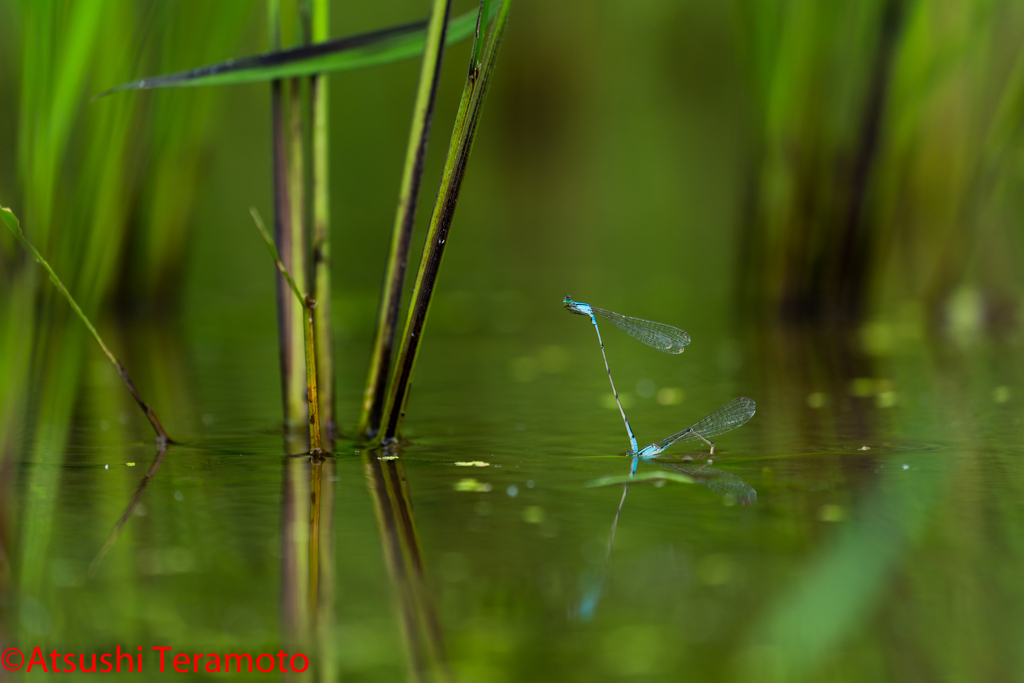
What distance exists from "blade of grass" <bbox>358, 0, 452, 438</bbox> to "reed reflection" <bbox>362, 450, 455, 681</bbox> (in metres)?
0.24

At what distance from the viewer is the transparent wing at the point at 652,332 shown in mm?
2373

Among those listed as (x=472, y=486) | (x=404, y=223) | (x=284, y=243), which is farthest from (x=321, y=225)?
(x=472, y=486)

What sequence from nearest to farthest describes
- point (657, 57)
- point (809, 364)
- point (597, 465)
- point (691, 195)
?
point (597, 465) → point (809, 364) → point (691, 195) → point (657, 57)

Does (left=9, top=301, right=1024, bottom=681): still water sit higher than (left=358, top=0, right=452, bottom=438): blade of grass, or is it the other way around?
(left=358, top=0, right=452, bottom=438): blade of grass

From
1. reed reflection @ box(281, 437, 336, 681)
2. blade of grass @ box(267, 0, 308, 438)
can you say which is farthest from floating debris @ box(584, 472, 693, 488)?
blade of grass @ box(267, 0, 308, 438)

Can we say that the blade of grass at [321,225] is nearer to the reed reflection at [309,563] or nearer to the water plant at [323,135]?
the water plant at [323,135]

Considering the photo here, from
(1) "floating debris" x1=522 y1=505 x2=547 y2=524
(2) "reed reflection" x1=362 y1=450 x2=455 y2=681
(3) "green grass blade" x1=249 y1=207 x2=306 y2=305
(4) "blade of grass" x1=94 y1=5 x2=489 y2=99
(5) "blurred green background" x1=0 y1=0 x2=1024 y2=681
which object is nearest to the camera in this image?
(2) "reed reflection" x1=362 y1=450 x2=455 y2=681

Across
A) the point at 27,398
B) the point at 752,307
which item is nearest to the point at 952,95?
the point at 752,307

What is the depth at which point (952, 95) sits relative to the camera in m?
4.02

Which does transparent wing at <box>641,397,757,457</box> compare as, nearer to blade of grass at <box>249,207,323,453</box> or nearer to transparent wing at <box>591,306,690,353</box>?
transparent wing at <box>591,306,690,353</box>

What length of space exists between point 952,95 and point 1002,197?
0.68 meters

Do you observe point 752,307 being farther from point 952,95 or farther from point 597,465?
point 597,465

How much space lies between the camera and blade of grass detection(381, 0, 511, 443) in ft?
6.15

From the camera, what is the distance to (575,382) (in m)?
3.01
